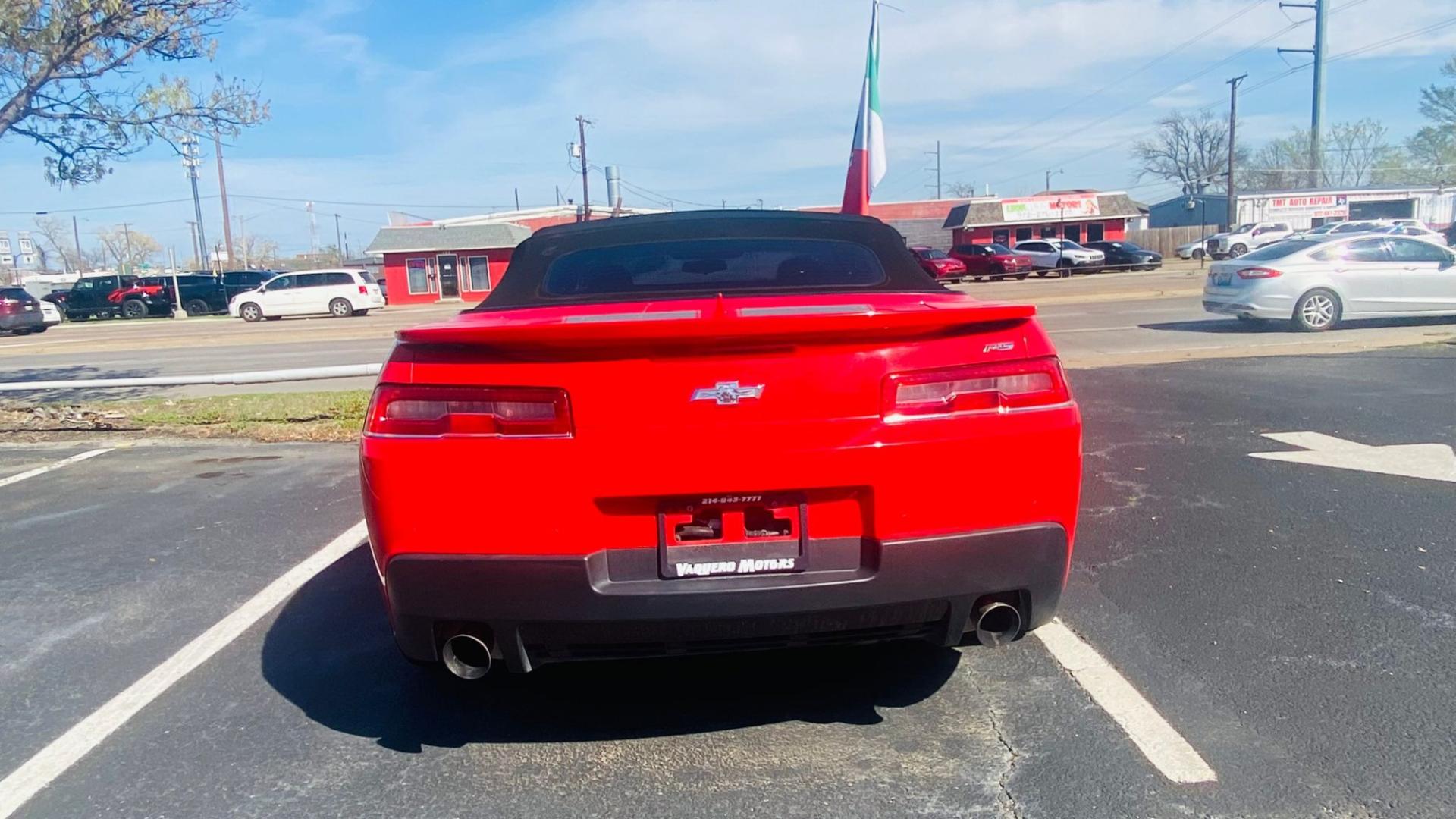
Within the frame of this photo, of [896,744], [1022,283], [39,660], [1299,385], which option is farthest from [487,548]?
[1022,283]

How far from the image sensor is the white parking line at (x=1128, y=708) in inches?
106

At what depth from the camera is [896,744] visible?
2.93 m

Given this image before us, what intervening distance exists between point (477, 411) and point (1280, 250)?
47.6 feet

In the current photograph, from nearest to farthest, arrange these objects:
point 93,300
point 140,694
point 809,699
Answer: point 809,699 → point 140,694 → point 93,300

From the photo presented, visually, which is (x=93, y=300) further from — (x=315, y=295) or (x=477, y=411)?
(x=477, y=411)

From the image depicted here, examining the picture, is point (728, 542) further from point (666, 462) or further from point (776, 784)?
point (776, 784)

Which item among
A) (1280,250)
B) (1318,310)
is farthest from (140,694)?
(1280,250)

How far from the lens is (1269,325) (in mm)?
14641

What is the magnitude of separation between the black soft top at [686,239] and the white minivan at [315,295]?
1288 inches

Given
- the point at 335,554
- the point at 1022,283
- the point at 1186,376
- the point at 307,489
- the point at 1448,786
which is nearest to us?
the point at 1448,786

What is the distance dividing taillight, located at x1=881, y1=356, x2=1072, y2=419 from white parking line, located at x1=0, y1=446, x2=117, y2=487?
6.90 metres

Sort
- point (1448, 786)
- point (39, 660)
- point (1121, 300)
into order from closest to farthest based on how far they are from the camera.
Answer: point (1448, 786), point (39, 660), point (1121, 300)

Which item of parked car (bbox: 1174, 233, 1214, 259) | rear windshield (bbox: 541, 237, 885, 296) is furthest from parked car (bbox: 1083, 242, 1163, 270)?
rear windshield (bbox: 541, 237, 885, 296)

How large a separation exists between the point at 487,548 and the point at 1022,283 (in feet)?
110
